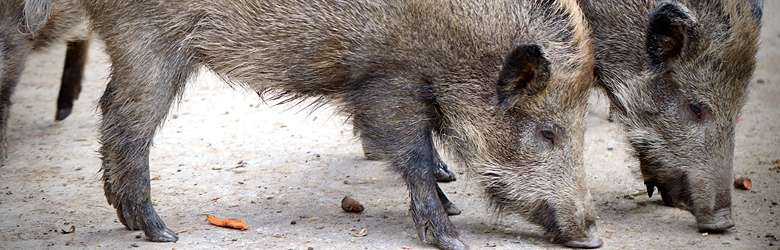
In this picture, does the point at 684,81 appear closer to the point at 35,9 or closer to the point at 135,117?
the point at 135,117

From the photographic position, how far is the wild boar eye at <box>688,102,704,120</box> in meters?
6.64

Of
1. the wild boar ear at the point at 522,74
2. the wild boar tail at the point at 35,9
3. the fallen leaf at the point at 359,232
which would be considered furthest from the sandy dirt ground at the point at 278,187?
the wild boar tail at the point at 35,9

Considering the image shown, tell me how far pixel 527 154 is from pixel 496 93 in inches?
14.7

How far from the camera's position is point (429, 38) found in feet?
20.0

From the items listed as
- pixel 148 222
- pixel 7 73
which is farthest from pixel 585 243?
pixel 7 73

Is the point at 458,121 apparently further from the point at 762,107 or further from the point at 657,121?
the point at 762,107

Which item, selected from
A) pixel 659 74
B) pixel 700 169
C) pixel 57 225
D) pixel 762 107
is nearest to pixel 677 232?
pixel 700 169

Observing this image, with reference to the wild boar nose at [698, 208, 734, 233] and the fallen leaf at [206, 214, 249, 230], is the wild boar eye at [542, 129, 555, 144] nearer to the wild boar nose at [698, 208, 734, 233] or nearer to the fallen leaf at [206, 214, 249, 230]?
the wild boar nose at [698, 208, 734, 233]

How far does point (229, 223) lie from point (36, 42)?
2.36 metres

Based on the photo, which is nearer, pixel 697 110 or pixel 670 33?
pixel 670 33

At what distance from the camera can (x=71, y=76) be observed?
29.7ft

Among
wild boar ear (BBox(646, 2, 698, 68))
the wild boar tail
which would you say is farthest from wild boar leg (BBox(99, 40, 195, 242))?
wild boar ear (BBox(646, 2, 698, 68))

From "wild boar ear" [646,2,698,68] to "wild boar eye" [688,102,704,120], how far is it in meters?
0.27

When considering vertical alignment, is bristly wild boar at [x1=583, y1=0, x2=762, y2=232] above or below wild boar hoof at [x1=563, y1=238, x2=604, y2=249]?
above
